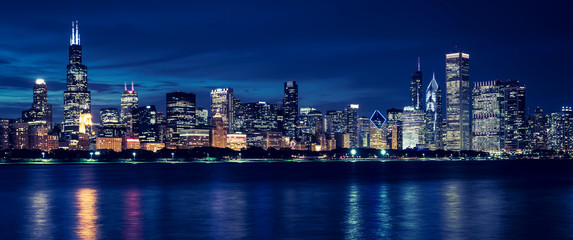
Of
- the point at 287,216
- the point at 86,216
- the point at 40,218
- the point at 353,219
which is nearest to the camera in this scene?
the point at 353,219

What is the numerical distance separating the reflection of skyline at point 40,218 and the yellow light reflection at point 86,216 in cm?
190

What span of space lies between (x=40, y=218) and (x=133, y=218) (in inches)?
285

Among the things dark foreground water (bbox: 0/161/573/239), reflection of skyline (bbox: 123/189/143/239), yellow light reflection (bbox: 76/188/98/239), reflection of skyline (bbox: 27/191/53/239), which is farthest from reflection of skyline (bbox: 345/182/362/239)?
reflection of skyline (bbox: 27/191/53/239)

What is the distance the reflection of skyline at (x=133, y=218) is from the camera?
39188 mm

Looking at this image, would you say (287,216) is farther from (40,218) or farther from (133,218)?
(40,218)

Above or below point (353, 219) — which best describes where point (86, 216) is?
above

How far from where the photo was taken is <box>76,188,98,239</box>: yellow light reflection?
1559 inches

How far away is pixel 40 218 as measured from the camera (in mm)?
49719

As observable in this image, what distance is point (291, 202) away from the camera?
2515 inches

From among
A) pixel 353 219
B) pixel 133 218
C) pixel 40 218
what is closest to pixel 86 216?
pixel 40 218

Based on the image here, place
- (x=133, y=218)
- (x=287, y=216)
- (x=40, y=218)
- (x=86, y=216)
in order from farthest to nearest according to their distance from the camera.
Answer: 1. (x=86, y=216)
2. (x=287, y=216)
3. (x=40, y=218)
4. (x=133, y=218)

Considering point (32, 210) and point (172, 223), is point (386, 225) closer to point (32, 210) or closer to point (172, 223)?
point (172, 223)

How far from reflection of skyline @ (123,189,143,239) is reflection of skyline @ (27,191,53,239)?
461 cm

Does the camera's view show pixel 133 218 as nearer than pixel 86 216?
Yes
